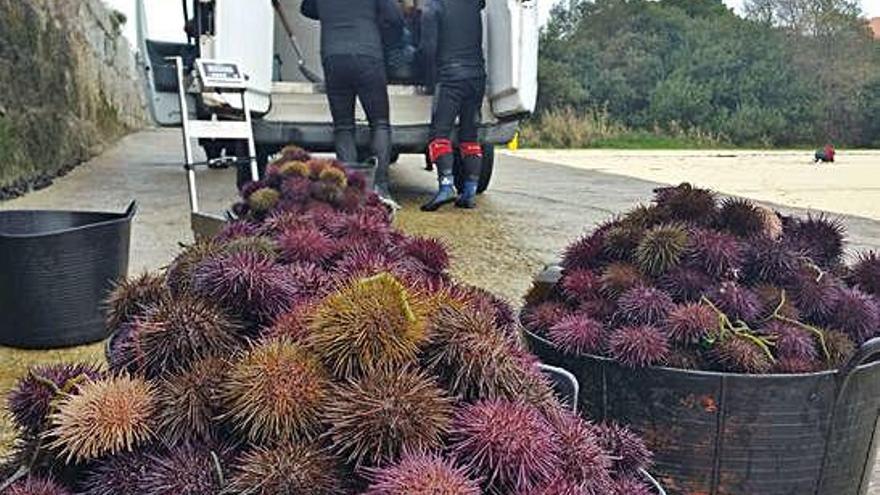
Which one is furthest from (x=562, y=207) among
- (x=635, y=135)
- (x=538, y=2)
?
(x=635, y=135)

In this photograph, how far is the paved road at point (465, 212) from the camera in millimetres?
3822

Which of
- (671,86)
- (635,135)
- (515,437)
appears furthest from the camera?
(671,86)

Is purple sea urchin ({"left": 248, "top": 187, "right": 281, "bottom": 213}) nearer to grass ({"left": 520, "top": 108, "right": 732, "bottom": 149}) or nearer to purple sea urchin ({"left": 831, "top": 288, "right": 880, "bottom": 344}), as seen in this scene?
purple sea urchin ({"left": 831, "top": 288, "right": 880, "bottom": 344})

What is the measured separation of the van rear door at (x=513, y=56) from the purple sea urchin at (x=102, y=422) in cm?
462

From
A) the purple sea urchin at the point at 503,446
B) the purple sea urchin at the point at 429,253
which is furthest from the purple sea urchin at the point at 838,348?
the purple sea urchin at the point at 503,446

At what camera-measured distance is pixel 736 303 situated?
58.9 inches

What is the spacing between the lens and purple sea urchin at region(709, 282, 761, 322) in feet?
4.90

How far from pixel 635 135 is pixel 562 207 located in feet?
69.5

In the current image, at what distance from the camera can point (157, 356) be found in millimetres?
946

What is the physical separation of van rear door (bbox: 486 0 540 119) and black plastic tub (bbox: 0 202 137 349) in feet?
10.3

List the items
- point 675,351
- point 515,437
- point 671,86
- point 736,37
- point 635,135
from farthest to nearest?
point 736,37 → point 671,86 → point 635,135 → point 675,351 → point 515,437

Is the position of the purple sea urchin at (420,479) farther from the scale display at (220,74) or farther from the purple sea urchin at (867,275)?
the scale display at (220,74)

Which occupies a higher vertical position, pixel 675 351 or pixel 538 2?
pixel 538 2

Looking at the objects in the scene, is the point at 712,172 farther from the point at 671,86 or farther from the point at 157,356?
the point at 671,86
